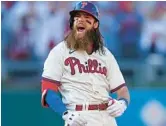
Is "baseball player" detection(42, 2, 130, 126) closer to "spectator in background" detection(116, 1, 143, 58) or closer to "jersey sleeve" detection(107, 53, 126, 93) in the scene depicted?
"jersey sleeve" detection(107, 53, 126, 93)

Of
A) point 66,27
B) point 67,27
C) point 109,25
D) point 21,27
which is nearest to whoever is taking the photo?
point 67,27

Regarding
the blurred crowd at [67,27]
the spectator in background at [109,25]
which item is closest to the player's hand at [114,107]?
the blurred crowd at [67,27]

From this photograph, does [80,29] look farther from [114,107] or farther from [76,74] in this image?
[114,107]

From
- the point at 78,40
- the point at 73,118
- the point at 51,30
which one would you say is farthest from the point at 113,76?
the point at 51,30

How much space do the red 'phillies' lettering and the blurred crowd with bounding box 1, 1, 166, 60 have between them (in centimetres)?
366

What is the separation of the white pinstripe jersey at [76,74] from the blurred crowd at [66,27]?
3.67 meters

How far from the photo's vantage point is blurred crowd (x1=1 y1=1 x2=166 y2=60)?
7.63 m

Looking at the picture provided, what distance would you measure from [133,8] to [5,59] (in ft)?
6.67

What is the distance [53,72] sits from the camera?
12.4 ft

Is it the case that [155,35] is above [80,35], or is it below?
above

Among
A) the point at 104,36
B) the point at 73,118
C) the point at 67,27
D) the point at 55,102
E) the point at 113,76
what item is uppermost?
the point at 67,27

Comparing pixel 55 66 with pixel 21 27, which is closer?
pixel 55 66

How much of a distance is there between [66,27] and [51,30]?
0.77 feet

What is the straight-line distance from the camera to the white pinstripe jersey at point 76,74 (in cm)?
378
